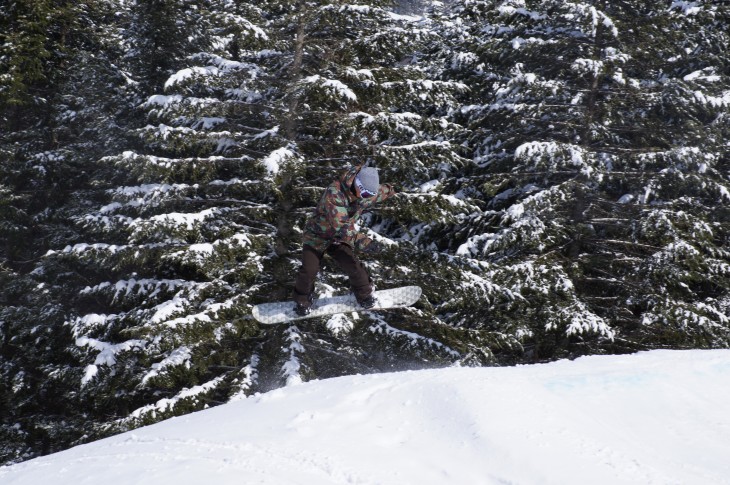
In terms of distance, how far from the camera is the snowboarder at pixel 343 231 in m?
7.98

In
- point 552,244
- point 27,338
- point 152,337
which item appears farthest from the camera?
→ point 27,338

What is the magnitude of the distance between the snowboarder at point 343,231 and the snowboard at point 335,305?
0.33 metres

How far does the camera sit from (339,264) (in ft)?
30.2

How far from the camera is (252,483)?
4906 millimetres

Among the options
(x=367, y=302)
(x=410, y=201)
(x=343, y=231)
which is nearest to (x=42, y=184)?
(x=410, y=201)

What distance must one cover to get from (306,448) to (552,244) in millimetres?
9409

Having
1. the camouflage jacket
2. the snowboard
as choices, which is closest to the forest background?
the snowboard

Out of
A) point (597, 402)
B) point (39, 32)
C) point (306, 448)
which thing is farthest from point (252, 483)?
point (39, 32)

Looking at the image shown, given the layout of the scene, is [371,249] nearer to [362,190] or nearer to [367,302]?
[362,190]

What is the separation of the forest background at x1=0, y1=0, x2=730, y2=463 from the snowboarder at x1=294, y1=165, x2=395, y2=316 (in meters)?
2.24

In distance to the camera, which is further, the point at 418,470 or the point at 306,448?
the point at 306,448

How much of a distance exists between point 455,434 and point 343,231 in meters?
3.67

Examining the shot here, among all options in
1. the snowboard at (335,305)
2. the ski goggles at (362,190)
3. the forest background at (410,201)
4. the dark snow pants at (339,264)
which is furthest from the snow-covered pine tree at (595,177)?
the ski goggles at (362,190)

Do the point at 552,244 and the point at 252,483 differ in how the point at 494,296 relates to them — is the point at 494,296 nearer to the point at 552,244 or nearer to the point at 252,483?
the point at 552,244
